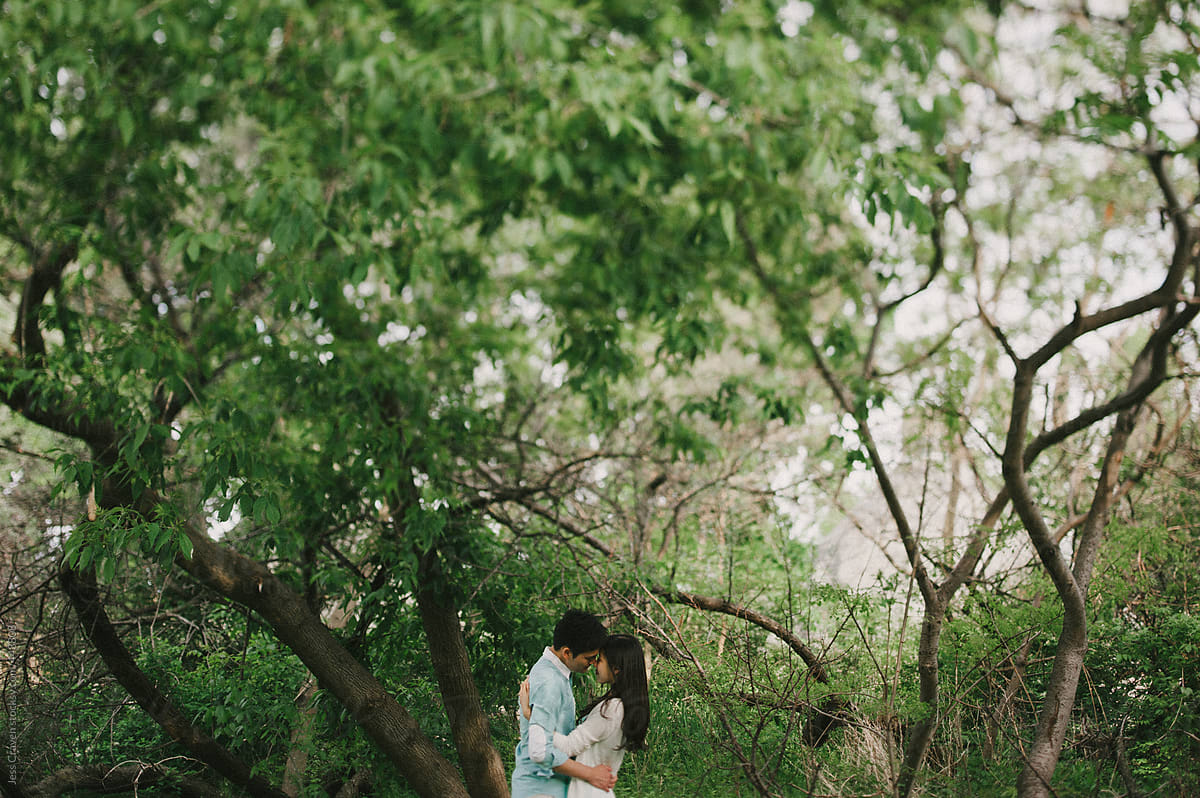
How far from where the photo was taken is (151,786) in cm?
623

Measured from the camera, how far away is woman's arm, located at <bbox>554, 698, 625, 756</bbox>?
3607 mm

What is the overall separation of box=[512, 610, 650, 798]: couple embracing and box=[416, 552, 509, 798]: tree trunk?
165 centimetres

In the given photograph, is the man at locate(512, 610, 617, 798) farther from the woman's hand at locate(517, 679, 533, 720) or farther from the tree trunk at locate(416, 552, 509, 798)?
the tree trunk at locate(416, 552, 509, 798)

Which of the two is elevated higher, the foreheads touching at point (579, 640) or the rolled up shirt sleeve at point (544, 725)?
the foreheads touching at point (579, 640)

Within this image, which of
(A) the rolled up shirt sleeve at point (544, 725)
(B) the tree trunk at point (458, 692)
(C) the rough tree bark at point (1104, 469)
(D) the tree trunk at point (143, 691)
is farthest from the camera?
(B) the tree trunk at point (458, 692)

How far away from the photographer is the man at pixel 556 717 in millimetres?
3582

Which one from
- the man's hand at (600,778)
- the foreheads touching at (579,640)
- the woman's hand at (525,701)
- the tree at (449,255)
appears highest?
the tree at (449,255)

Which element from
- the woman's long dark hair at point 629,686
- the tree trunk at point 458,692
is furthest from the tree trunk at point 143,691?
the woman's long dark hair at point 629,686

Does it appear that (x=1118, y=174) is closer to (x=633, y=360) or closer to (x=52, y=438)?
(x=633, y=360)

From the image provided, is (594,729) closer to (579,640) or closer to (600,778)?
(600,778)

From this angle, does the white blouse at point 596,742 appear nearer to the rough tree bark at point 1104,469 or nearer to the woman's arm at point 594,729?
the woman's arm at point 594,729

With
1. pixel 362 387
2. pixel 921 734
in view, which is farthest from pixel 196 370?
pixel 921 734

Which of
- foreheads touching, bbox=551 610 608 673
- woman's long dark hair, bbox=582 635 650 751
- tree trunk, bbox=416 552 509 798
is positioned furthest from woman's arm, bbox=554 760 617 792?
tree trunk, bbox=416 552 509 798

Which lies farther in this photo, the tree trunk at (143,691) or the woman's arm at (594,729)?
the tree trunk at (143,691)
